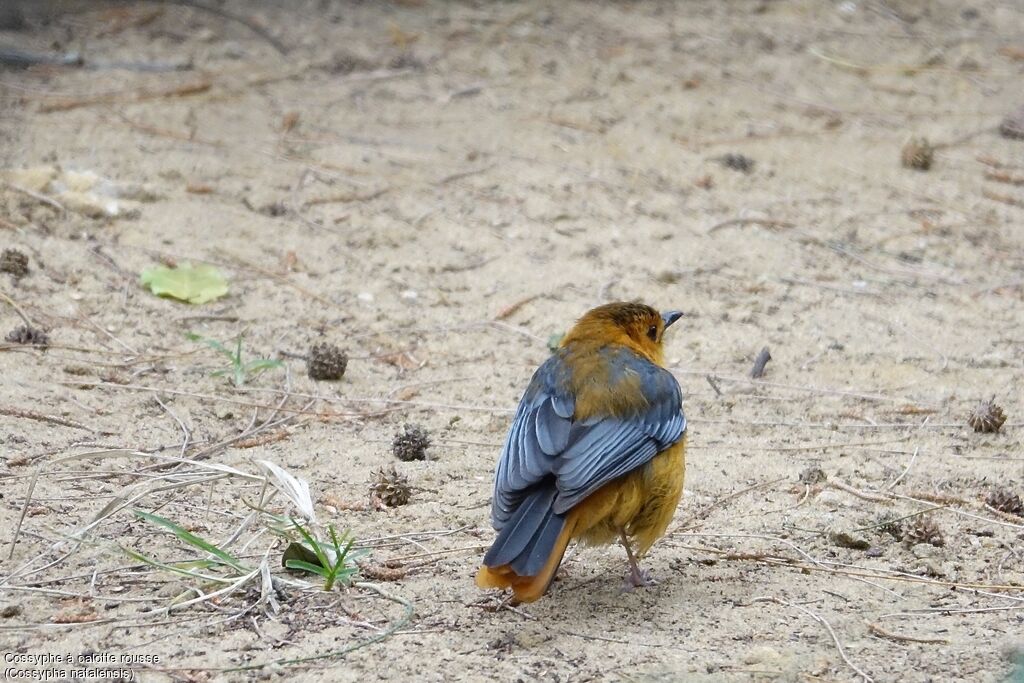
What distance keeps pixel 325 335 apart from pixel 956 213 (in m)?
4.66

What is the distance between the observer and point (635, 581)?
491cm

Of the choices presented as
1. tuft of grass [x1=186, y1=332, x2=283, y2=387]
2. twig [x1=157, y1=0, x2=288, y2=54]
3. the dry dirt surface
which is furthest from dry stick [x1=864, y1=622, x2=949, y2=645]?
twig [x1=157, y1=0, x2=288, y2=54]

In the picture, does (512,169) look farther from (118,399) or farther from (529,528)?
(529,528)

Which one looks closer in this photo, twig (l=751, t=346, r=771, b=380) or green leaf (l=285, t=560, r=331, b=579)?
green leaf (l=285, t=560, r=331, b=579)

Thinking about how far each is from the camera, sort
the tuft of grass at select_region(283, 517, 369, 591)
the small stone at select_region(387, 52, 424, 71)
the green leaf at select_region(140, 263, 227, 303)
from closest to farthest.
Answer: the tuft of grass at select_region(283, 517, 369, 591) < the green leaf at select_region(140, 263, 227, 303) < the small stone at select_region(387, 52, 424, 71)

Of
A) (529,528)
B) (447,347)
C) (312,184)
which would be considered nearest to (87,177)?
(312,184)

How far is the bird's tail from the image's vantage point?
14.0ft

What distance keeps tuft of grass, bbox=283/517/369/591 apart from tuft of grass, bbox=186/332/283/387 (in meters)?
1.89

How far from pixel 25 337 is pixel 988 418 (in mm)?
4617

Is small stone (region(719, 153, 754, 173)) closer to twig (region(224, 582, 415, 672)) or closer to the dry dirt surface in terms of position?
the dry dirt surface

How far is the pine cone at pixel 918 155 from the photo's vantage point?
962 cm

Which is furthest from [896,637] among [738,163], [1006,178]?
[1006,178]

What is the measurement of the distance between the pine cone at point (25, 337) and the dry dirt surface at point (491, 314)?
0.02 m

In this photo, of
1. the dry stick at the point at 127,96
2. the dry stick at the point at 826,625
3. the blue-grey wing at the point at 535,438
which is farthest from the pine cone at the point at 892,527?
the dry stick at the point at 127,96
